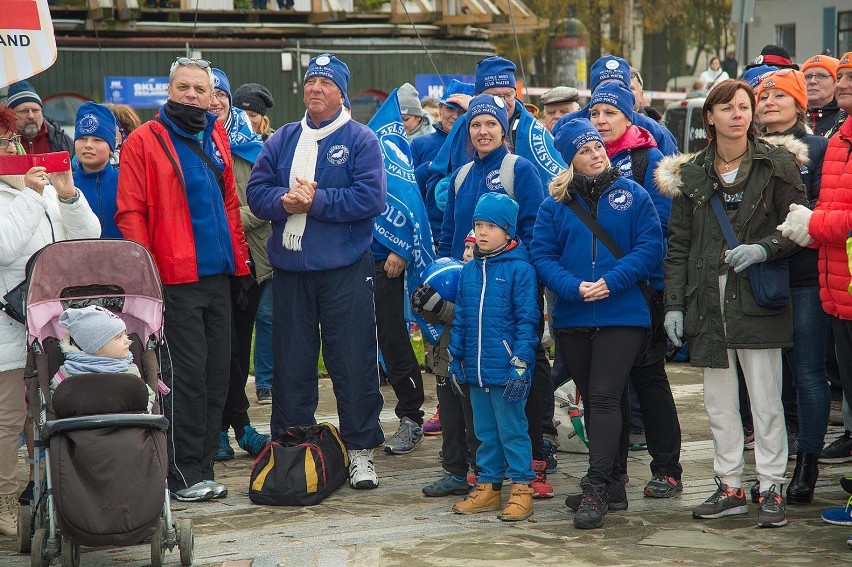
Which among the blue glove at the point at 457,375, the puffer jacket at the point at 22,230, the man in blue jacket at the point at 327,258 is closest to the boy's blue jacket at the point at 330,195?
the man in blue jacket at the point at 327,258

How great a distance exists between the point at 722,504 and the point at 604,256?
1381mm

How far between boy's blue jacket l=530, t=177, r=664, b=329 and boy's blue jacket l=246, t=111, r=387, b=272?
1.11m

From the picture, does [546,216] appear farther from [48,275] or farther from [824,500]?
[48,275]

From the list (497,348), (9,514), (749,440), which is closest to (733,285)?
(497,348)

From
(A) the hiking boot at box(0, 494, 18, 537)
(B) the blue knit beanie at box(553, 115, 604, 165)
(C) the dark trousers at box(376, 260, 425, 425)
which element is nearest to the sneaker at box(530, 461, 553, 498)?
(C) the dark trousers at box(376, 260, 425, 425)

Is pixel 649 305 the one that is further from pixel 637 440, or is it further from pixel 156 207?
pixel 156 207

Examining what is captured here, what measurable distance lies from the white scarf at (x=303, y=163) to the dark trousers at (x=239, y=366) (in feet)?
2.91

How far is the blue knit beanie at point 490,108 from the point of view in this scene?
265 inches

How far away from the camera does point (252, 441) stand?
7.73 metres

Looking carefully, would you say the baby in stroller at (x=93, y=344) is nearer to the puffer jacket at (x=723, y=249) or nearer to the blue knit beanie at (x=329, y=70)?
the blue knit beanie at (x=329, y=70)

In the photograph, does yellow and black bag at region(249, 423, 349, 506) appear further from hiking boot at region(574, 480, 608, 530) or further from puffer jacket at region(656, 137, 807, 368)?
puffer jacket at region(656, 137, 807, 368)

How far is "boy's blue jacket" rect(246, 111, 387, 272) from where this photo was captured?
6.81m

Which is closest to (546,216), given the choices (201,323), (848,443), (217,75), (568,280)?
(568,280)

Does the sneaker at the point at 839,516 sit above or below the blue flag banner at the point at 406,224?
below
